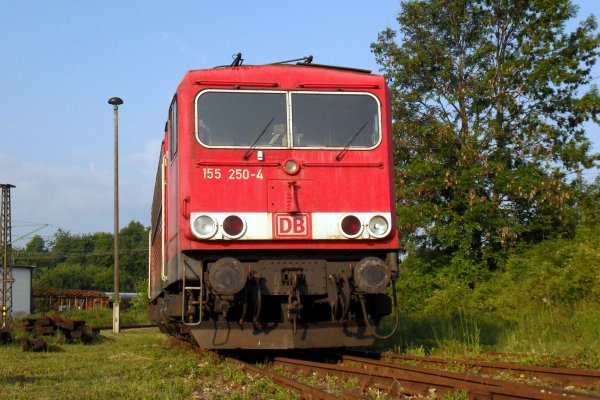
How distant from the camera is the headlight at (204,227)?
25.2 ft

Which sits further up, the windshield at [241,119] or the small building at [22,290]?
the windshield at [241,119]

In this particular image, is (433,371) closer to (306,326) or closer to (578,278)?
(306,326)

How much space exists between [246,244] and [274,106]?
1704 mm

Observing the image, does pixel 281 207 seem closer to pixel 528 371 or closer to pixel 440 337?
pixel 528 371

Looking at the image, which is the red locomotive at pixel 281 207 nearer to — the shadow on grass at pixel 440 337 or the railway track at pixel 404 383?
the railway track at pixel 404 383

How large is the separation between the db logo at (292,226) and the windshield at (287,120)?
2.83 feet

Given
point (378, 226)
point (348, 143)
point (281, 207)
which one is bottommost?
point (378, 226)

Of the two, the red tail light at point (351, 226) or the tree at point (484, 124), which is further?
the tree at point (484, 124)

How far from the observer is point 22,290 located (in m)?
52.7

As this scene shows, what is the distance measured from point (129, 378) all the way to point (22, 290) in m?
49.1

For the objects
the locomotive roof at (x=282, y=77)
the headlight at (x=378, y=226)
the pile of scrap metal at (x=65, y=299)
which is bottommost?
the pile of scrap metal at (x=65, y=299)

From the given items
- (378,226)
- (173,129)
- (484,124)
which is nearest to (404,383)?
(378,226)

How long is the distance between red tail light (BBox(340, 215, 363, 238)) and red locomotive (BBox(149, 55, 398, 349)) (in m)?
0.01

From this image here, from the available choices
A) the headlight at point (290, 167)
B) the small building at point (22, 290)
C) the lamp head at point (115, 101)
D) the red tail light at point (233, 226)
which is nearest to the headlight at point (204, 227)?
the red tail light at point (233, 226)
